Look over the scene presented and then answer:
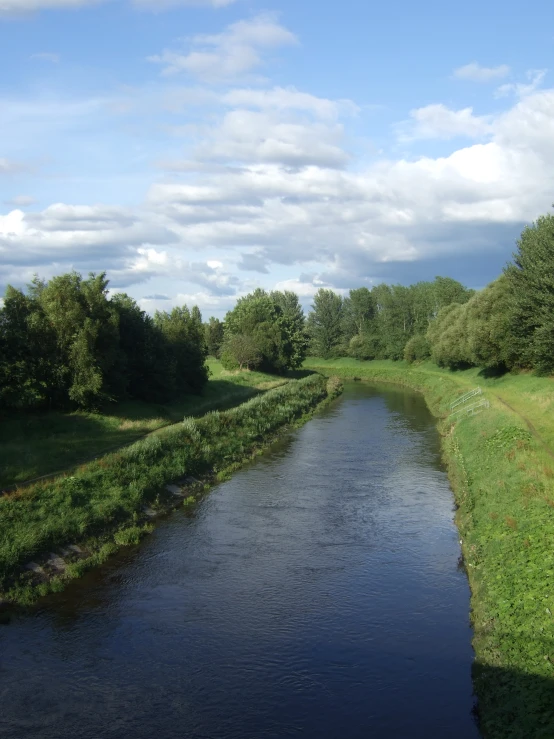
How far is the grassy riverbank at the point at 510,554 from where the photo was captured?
44.4 ft

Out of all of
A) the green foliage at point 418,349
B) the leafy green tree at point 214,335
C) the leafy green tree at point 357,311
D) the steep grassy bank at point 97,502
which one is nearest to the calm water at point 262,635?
the steep grassy bank at point 97,502

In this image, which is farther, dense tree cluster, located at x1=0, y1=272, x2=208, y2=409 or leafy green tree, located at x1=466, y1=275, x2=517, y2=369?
leafy green tree, located at x1=466, y1=275, x2=517, y2=369

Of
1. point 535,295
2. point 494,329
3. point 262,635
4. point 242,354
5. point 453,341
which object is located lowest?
point 262,635

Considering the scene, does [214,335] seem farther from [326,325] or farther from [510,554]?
[510,554]

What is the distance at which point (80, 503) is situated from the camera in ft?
87.4

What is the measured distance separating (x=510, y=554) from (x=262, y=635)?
7864mm

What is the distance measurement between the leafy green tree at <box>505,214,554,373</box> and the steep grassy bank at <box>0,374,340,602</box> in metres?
23.9

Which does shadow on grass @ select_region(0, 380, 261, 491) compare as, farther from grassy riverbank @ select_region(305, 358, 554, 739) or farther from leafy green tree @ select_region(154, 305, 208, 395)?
grassy riverbank @ select_region(305, 358, 554, 739)

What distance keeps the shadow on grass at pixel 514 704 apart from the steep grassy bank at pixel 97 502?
1343 cm

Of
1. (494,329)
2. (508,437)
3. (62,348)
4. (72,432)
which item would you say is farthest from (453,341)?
(72,432)

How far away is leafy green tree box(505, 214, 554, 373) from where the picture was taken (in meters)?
50.2

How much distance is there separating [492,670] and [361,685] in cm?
300

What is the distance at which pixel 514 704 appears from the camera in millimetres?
13273

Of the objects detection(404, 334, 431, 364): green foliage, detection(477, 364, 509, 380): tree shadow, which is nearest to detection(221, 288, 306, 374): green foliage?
detection(404, 334, 431, 364): green foliage
